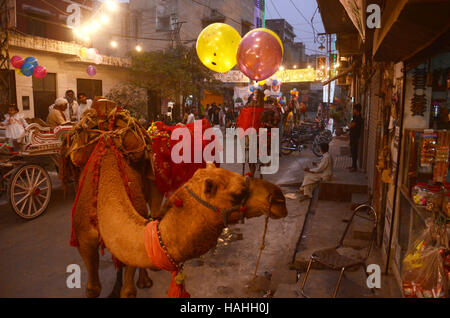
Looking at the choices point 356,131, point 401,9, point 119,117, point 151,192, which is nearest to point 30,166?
point 151,192

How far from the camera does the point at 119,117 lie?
3867 mm

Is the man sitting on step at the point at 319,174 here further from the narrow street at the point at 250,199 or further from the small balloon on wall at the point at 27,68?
the small balloon on wall at the point at 27,68

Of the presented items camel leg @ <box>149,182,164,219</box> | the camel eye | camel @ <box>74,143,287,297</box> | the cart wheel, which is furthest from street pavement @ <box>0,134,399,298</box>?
the camel eye

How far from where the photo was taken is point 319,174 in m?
8.52

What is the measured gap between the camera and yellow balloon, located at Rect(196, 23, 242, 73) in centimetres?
828

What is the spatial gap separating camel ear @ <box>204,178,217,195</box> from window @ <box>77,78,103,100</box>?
1768 centimetres

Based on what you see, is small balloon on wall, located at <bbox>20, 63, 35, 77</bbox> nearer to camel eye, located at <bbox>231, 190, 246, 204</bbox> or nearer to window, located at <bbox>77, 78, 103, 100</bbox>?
window, located at <bbox>77, 78, 103, 100</bbox>

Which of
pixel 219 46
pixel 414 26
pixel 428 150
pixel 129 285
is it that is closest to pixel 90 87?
pixel 219 46

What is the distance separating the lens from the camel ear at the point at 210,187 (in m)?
2.09

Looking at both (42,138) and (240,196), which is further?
(42,138)

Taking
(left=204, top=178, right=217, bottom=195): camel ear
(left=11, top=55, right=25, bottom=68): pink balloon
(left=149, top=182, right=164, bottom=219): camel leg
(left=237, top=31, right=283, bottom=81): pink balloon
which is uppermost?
(left=11, top=55, right=25, bottom=68): pink balloon

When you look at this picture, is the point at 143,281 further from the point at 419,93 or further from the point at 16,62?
the point at 16,62

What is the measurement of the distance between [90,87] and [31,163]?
12.8m
